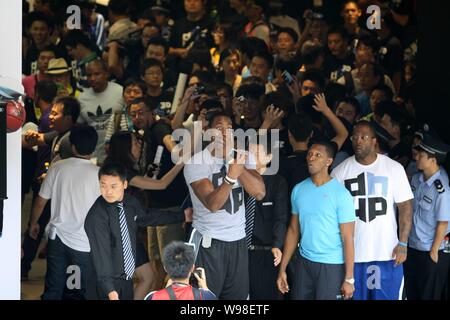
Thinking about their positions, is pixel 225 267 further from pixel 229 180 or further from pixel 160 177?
pixel 160 177

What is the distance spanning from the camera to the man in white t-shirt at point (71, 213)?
31.1ft

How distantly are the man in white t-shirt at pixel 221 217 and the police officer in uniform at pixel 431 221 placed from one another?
1.47 meters

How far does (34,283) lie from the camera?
10688mm

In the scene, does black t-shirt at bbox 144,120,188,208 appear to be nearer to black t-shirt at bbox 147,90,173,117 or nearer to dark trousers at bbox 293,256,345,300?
black t-shirt at bbox 147,90,173,117

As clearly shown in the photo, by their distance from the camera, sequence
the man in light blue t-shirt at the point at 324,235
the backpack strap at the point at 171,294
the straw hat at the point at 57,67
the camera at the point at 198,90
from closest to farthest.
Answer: the backpack strap at the point at 171,294 → the man in light blue t-shirt at the point at 324,235 → the camera at the point at 198,90 → the straw hat at the point at 57,67

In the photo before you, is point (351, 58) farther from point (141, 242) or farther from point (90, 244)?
point (90, 244)

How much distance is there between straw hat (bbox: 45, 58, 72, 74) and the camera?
460 inches

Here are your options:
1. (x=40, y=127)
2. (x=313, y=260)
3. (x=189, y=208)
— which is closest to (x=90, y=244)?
(x=189, y=208)

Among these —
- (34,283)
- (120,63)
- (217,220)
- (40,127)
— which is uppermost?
(120,63)

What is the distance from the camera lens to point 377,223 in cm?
929

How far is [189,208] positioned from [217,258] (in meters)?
0.52

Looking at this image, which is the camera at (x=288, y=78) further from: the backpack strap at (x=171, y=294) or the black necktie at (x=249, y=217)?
the backpack strap at (x=171, y=294)

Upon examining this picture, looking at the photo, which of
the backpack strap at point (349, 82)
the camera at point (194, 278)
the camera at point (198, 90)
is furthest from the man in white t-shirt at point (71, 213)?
the backpack strap at point (349, 82)

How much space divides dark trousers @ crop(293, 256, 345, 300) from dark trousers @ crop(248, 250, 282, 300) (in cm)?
41
